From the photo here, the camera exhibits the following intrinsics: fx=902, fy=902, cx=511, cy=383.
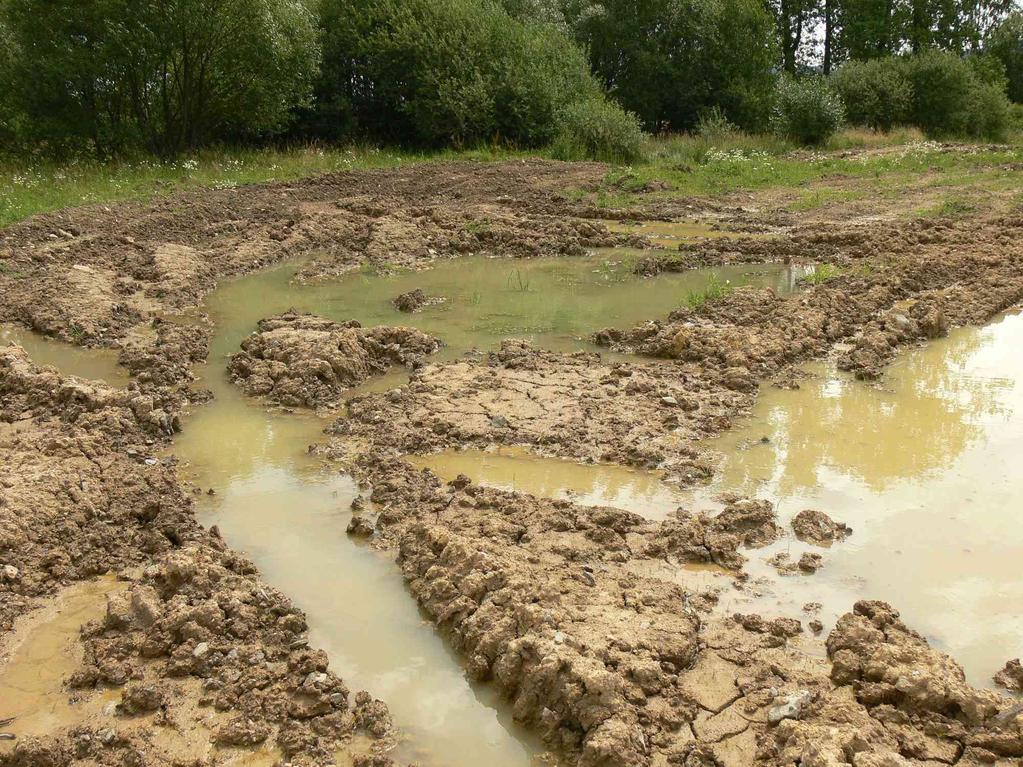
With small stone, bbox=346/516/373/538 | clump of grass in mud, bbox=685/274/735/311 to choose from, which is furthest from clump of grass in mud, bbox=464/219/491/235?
small stone, bbox=346/516/373/538

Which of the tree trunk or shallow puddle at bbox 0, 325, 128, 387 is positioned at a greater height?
the tree trunk

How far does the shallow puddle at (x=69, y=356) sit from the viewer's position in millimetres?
9086

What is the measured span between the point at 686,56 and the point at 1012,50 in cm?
2015

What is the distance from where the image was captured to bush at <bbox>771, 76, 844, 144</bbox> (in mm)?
26625

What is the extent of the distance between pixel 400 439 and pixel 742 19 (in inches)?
1267

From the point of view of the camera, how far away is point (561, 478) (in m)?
6.63

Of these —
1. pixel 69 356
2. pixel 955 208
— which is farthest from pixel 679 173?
pixel 69 356

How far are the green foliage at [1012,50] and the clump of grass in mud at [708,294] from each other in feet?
134

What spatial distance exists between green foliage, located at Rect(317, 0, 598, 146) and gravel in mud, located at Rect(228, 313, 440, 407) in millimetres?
17287

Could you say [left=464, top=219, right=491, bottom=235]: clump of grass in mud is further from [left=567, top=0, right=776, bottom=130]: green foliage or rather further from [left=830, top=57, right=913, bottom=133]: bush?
[left=567, top=0, right=776, bottom=130]: green foliage

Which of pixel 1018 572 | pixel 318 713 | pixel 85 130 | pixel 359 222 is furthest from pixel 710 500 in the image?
pixel 85 130

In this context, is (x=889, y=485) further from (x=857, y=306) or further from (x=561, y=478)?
(x=857, y=306)

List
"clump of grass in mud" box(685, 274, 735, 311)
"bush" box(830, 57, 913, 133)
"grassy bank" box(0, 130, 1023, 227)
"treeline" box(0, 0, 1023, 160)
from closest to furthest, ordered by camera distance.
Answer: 1. "clump of grass in mud" box(685, 274, 735, 311)
2. "grassy bank" box(0, 130, 1023, 227)
3. "treeline" box(0, 0, 1023, 160)
4. "bush" box(830, 57, 913, 133)

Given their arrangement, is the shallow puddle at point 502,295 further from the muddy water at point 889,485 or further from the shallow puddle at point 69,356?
the muddy water at point 889,485
